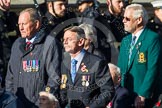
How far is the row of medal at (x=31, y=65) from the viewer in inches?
310

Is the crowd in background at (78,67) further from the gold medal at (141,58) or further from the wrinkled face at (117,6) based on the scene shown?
the wrinkled face at (117,6)

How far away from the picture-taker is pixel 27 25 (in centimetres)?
789

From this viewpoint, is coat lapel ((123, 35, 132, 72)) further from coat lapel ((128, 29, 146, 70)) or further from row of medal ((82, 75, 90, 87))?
row of medal ((82, 75, 90, 87))

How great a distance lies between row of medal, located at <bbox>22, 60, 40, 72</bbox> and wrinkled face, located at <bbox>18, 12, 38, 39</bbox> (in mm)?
330

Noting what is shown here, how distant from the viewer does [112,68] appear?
760 centimetres

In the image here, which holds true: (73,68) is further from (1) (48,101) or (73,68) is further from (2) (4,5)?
(2) (4,5)

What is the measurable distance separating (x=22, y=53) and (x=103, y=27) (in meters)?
1.76

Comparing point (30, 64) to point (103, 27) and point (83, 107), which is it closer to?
point (83, 107)

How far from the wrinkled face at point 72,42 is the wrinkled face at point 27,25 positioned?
729 millimetres

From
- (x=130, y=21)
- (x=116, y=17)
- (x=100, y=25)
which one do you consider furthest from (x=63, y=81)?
(x=116, y=17)

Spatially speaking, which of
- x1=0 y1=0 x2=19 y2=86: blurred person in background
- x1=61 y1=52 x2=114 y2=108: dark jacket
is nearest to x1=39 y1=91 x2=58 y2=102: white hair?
x1=61 y1=52 x2=114 y2=108: dark jacket

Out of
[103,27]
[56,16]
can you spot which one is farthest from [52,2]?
[103,27]

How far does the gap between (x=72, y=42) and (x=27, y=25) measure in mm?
856

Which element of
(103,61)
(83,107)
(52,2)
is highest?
(52,2)
